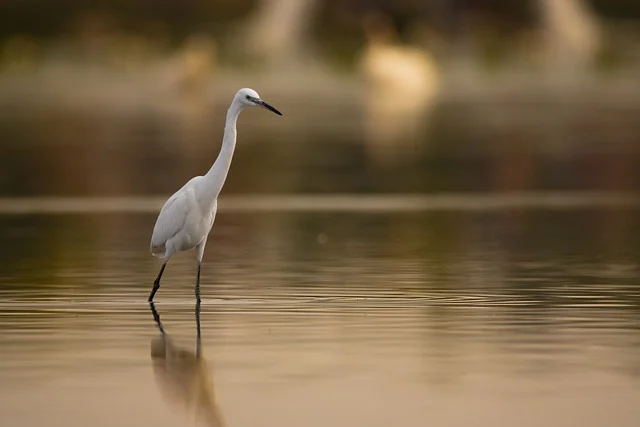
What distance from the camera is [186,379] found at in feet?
36.4

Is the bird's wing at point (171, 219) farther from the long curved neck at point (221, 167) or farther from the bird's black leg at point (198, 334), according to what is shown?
the bird's black leg at point (198, 334)

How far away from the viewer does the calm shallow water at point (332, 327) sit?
10.2m

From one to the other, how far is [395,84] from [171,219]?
130ft

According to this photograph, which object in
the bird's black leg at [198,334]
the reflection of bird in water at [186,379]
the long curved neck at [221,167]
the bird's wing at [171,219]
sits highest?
the long curved neck at [221,167]

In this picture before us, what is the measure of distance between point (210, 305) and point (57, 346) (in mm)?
2286

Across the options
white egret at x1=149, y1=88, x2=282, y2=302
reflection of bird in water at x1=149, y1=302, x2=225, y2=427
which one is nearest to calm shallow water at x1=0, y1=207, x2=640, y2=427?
reflection of bird in water at x1=149, y1=302, x2=225, y2=427

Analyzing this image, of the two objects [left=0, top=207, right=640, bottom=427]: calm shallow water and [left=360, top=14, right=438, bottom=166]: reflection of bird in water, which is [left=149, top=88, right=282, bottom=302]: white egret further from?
[left=360, top=14, right=438, bottom=166]: reflection of bird in water

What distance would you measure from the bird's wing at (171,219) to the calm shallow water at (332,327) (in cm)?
44

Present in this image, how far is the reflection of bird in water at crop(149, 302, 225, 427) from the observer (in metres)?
10.1

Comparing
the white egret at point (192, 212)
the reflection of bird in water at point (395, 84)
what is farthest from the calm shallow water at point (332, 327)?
the reflection of bird in water at point (395, 84)

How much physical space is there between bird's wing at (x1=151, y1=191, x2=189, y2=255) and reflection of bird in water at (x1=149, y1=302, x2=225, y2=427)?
193 centimetres

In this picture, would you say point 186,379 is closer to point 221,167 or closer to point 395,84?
point 221,167

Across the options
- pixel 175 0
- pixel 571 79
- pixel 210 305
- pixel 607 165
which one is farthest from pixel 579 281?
pixel 175 0

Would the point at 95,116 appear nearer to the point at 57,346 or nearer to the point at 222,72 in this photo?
the point at 222,72
